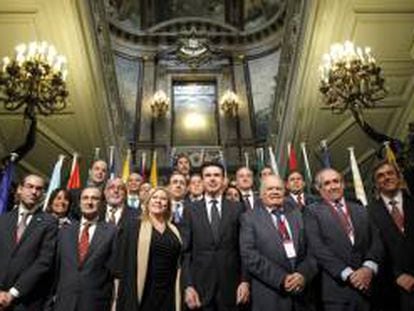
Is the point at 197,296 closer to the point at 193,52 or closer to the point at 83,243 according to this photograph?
the point at 83,243

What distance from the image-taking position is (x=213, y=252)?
11.7ft

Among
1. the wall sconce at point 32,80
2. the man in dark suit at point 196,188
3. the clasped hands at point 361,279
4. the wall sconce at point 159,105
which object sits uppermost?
the wall sconce at point 159,105

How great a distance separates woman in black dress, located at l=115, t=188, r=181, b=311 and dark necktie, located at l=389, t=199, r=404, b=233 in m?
1.66

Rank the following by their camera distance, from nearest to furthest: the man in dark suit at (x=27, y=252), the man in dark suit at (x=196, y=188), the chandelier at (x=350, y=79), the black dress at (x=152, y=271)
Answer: the black dress at (x=152, y=271) → the man in dark suit at (x=27, y=252) → the man in dark suit at (x=196, y=188) → the chandelier at (x=350, y=79)

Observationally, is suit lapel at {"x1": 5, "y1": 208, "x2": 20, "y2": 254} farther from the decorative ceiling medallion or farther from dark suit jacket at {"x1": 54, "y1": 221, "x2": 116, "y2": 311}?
the decorative ceiling medallion

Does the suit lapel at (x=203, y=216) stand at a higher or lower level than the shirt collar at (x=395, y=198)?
lower

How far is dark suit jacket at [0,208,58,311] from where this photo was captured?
3.40 metres

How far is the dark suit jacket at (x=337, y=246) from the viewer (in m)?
3.33

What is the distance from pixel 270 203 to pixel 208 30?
544 inches

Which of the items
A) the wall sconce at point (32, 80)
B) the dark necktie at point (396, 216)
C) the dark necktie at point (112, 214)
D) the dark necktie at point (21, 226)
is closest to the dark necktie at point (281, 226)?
the dark necktie at point (396, 216)

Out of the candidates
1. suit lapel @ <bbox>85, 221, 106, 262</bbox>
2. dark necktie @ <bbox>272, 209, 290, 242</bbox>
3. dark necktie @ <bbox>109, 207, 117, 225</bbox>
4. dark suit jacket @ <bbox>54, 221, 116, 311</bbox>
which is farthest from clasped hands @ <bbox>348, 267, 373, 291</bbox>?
dark necktie @ <bbox>109, 207, 117, 225</bbox>

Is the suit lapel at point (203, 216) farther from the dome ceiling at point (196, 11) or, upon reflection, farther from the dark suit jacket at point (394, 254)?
the dome ceiling at point (196, 11)

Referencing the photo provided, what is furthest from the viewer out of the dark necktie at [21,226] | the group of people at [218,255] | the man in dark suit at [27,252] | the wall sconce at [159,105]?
the wall sconce at [159,105]

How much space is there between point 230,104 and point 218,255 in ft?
37.2
